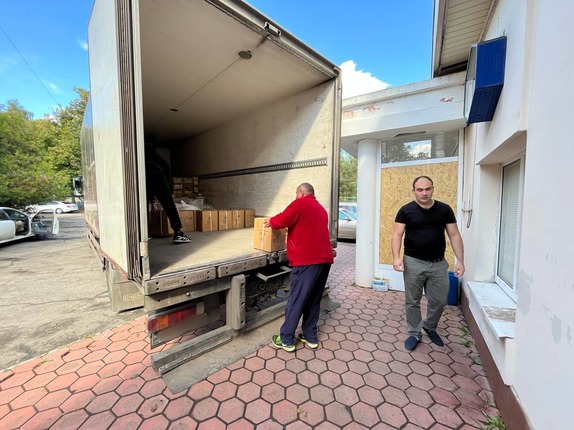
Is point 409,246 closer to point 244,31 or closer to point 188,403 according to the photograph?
point 188,403

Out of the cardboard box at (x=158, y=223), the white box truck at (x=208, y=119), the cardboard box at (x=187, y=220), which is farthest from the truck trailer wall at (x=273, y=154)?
the cardboard box at (x=158, y=223)

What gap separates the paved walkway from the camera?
6.26ft

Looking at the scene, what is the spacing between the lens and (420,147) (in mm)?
4488

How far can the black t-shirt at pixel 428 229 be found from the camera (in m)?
2.74

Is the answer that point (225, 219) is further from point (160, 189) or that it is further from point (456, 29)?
point (456, 29)

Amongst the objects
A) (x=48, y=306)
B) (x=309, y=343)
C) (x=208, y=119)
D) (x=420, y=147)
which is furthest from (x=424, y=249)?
(x=48, y=306)

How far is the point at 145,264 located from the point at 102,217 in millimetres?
1093

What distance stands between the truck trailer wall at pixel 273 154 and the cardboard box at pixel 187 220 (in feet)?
3.00

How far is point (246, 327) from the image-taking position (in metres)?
2.80

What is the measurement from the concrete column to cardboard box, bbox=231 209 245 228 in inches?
84.1

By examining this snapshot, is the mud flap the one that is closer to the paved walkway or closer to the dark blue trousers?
the paved walkway

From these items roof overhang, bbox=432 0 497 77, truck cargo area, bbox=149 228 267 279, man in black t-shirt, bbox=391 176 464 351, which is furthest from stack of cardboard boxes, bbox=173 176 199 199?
roof overhang, bbox=432 0 497 77

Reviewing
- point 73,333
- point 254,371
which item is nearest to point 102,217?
point 73,333

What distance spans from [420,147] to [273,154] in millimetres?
2559
